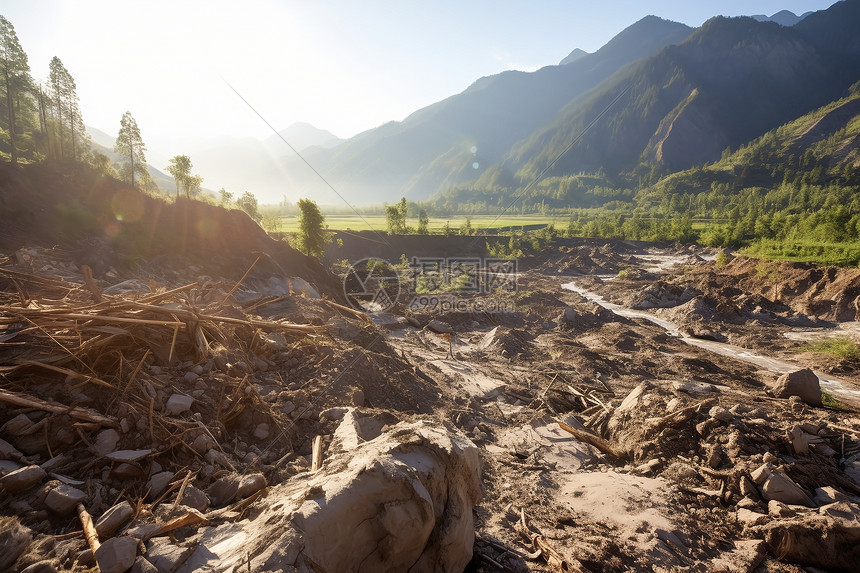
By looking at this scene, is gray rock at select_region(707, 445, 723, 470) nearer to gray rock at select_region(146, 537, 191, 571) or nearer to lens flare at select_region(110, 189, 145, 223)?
gray rock at select_region(146, 537, 191, 571)

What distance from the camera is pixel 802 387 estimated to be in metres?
10.0

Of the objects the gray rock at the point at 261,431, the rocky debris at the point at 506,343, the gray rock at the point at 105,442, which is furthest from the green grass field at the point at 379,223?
the gray rock at the point at 105,442

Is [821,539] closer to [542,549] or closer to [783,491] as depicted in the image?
[783,491]

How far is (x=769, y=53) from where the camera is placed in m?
196

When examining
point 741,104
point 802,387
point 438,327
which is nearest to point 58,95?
point 438,327

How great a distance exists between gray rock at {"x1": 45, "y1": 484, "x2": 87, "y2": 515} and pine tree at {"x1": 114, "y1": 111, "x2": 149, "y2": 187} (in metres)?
48.2

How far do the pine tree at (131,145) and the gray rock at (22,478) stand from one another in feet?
157

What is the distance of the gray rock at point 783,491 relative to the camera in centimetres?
507

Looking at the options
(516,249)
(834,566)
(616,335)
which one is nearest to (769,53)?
(516,249)

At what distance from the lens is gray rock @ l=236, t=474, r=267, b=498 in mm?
3881

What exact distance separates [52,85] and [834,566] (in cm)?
6348

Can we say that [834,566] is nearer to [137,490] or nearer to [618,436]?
[618,436]

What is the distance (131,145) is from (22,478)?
50554 mm

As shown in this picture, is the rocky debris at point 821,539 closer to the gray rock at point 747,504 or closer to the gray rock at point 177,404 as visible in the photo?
the gray rock at point 747,504
